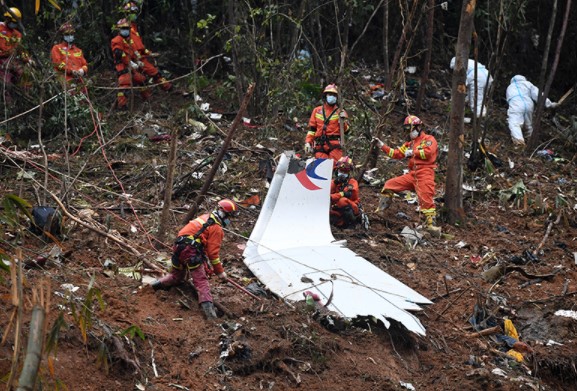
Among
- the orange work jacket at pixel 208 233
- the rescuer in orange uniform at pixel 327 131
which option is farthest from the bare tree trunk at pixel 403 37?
the orange work jacket at pixel 208 233

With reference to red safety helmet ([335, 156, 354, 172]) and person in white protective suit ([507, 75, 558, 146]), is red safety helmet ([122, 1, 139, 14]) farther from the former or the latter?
person in white protective suit ([507, 75, 558, 146])

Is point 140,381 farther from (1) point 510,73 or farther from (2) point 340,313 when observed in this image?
(1) point 510,73

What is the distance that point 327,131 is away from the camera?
396 inches

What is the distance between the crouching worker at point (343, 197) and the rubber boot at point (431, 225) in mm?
960

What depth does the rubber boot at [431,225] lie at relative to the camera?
956 cm

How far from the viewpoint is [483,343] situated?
7215 mm

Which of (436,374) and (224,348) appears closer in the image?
(224,348)

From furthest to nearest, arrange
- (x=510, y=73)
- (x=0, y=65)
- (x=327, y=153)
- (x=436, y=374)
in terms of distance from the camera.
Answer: (x=510, y=73) → (x=0, y=65) → (x=327, y=153) → (x=436, y=374)

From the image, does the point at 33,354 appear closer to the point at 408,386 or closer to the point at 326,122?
the point at 408,386

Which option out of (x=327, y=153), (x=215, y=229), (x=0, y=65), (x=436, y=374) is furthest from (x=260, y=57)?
(x=436, y=374)

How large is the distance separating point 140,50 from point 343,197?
5062 millimetres

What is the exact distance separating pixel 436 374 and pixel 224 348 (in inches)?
74.1

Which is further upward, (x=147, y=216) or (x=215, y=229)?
(x=215, y=229)

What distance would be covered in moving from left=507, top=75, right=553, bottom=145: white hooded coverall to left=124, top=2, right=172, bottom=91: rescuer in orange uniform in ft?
19.3
